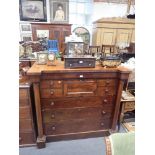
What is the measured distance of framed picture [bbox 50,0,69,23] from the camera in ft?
16.4

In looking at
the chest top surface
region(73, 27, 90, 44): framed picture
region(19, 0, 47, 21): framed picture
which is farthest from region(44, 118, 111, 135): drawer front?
region(19, 0, 47, 21): framed picture

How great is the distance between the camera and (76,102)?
6.28 ft

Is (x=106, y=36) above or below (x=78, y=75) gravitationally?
above

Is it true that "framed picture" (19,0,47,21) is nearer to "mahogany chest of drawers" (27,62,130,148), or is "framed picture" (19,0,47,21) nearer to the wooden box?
"mahogany chest of drawers" (27,62,130,148)

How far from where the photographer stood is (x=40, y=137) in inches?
75.7

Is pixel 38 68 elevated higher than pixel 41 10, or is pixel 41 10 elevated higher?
pixel 41 10

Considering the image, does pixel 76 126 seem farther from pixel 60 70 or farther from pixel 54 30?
pixel 54 30

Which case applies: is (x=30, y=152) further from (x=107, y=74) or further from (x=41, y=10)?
(x=41, y=10)

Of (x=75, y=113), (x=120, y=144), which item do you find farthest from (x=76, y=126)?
(x=120, y=144)

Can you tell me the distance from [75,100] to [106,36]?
10.5 feet
